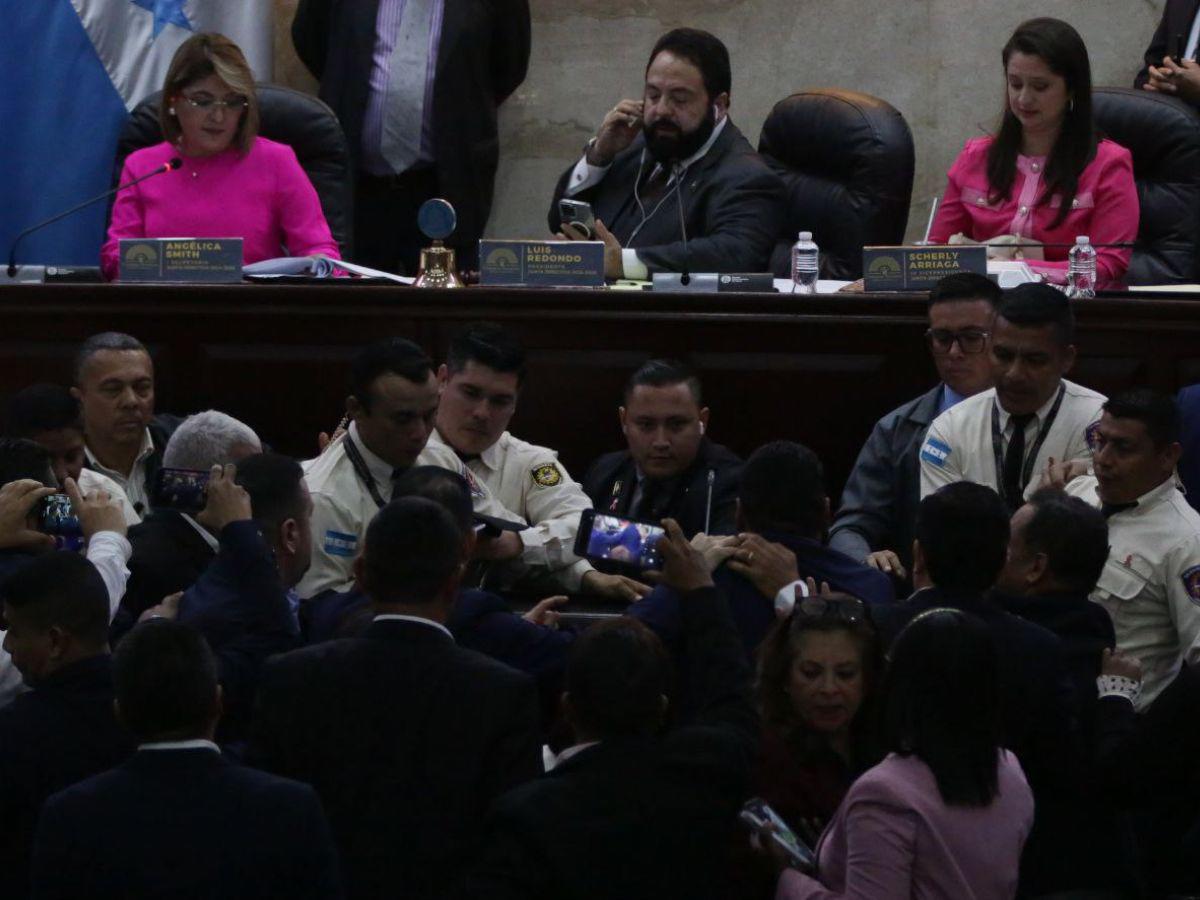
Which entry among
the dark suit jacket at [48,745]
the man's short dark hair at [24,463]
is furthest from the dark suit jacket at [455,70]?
the dark suit jacket at [48,745]

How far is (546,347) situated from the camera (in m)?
5.34

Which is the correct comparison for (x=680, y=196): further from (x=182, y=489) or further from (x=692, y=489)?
(x=182, y=489)

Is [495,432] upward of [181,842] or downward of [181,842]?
upward

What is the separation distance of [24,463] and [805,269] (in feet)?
7.16

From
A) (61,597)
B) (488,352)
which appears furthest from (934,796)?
(488,352)

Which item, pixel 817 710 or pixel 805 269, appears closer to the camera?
pixel 817 710

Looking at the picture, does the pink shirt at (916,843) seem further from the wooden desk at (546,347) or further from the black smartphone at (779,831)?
the wooden desk at (546,347)

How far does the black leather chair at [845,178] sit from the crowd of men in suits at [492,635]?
1.45 m

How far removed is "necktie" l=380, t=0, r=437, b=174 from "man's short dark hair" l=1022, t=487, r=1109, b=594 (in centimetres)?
380

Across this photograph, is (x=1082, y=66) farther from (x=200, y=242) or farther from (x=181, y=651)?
(x=181, y=651)

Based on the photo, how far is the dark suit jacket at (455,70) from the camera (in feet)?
22.7

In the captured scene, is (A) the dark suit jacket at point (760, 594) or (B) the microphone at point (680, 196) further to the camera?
(B) the microphone at point (680, 196)

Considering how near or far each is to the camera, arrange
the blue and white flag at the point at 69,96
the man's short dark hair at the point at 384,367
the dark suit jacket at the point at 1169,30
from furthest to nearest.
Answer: the blue and white flag at the point at 69,96 → the dark suit jacket at the point at 1169,30 → the man's short dark hair at the point at 384,367

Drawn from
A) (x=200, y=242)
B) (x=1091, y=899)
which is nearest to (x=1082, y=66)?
(x=200, y=242)
